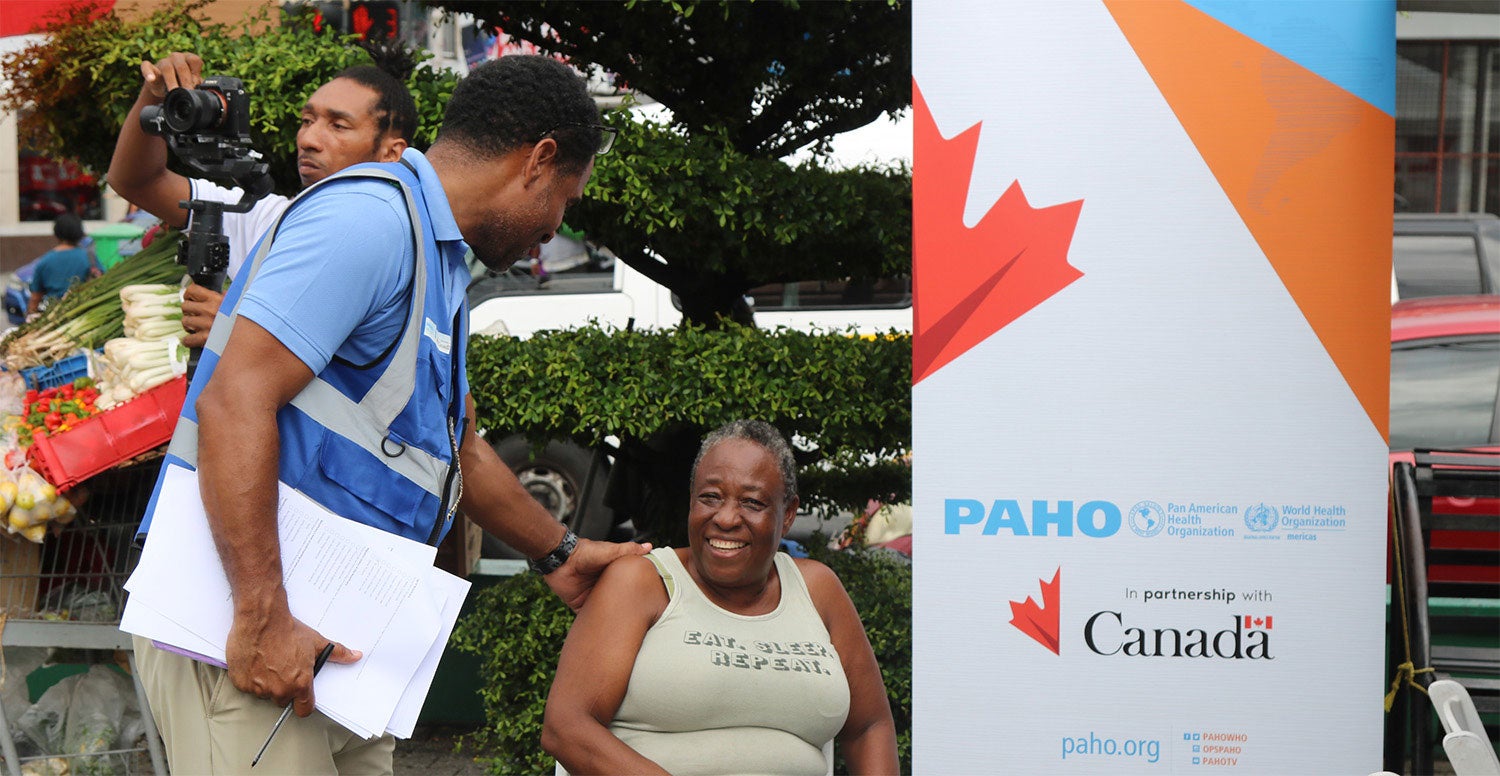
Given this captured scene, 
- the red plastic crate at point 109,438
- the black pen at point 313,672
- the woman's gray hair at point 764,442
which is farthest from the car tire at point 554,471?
the black pen at point 313,672

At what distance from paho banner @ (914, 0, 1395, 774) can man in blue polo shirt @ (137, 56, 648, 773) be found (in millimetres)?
1440

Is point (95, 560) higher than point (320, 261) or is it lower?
lower

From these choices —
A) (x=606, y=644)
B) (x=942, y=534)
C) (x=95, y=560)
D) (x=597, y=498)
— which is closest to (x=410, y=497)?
(x=606, y=644)

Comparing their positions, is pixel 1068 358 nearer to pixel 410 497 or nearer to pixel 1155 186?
pixel 1155 186

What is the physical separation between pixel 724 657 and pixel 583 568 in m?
0.36

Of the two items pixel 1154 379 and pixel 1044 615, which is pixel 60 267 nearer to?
pixel 1044 615

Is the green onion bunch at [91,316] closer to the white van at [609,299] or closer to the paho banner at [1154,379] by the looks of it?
the paho banner at [1154,379]

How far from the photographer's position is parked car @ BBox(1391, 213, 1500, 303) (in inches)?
359

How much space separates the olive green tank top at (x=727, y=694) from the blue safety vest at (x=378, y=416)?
91 centimetres

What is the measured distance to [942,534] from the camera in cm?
366

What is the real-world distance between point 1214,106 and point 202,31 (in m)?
3.02

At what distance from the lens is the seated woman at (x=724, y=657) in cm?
308

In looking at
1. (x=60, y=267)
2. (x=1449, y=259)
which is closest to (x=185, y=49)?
(x=60, y=267)

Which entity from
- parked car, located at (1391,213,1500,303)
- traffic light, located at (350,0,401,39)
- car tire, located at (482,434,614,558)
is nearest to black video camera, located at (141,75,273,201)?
traffic light, located at (350,0,401,39)
